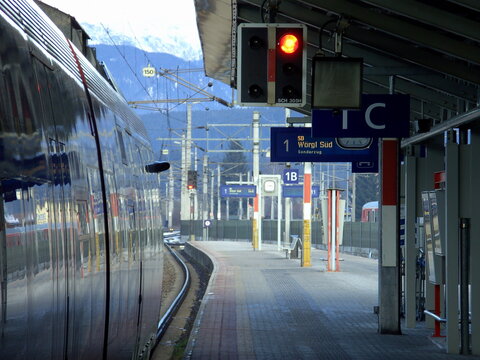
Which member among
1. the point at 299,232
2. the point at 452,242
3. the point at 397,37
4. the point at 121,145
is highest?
the point at 397,37

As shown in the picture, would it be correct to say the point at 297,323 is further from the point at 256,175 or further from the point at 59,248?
the point at 256,175

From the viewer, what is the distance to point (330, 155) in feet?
59.3

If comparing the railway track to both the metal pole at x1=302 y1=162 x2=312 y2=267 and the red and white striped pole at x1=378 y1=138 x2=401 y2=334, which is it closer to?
the red and white striped pole at x1=378 y1=138 x2=401 y2=334

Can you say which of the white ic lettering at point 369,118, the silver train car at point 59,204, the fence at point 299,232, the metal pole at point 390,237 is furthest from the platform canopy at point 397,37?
the fence at point 299,232

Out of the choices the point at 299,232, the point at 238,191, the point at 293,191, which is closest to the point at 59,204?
the point at 293,191

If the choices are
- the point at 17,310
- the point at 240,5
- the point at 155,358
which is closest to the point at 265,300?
the point at 155,358

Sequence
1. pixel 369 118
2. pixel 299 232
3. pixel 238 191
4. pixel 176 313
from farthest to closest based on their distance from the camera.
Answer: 1. pixel 299 232
2. pixel 238 191
3. pixel 176 313
4. pixel 369 118

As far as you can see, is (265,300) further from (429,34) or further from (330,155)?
(429,34)

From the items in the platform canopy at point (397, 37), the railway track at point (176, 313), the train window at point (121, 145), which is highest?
the platform canopy at point (397, 37)

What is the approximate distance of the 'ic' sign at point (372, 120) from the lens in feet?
39.0

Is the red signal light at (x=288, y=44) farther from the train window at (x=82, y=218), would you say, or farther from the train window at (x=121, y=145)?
the train window at (x=82, y=218)

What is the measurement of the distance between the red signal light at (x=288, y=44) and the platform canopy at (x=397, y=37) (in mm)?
458

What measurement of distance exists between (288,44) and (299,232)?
2078 inches

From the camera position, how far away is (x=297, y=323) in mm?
15344
